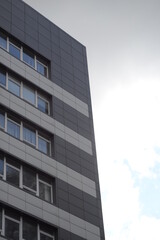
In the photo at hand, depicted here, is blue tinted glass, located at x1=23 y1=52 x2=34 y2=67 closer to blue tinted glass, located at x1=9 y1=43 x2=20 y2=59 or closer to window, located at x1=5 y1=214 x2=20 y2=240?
blue tinted glass, located at x1=9 y1=43 x2=20 y2=59

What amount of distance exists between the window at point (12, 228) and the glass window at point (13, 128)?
17.3 ft

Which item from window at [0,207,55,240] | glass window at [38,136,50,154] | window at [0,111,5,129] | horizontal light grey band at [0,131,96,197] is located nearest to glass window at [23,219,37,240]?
window at [0,207,55,240]

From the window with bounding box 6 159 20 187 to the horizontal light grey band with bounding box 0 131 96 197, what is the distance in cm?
48

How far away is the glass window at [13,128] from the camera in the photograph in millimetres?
28830

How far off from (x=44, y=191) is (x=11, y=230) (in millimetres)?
3871

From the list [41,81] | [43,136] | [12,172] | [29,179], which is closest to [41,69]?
[41,81]

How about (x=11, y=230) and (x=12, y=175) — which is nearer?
(x=11, y=230)

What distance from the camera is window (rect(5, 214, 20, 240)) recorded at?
24.7 meters

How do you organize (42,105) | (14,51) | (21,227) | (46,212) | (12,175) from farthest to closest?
(14,51)
(42,105)
(12,175)
(46,212)
(21,227)

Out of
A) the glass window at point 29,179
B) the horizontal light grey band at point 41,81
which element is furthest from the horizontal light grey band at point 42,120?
the glass window at point 29,179

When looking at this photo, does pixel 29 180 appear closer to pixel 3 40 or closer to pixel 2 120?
pixel 2 120

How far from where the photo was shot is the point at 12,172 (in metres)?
27.2

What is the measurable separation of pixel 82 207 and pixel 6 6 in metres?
14.1

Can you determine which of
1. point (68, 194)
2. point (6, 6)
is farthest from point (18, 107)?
point (6, 6)
